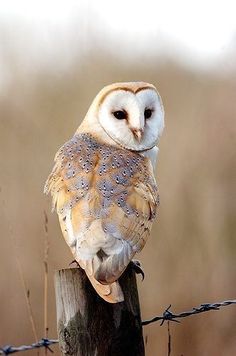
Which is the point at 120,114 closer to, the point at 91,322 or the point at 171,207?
the point at 91,322

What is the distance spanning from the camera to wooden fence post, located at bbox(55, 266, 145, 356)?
2490 millimetres

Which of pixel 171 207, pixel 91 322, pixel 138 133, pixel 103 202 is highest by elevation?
pixel 138 133

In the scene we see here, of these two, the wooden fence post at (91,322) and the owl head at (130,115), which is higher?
the owl head at (130,115)

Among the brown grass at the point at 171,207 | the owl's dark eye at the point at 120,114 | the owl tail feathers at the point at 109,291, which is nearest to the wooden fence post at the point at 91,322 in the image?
the owl tail feathers at the point at 109,291

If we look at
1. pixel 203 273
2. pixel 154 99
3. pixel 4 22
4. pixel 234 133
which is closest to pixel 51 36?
pixel 4 22

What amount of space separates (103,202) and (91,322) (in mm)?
605

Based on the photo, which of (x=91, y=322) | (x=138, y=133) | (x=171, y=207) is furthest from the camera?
(x=171, y=207)

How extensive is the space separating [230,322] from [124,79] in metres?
3.19

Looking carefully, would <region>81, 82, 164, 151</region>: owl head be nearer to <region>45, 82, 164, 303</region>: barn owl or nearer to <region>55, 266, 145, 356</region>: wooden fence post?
<region>45, 82, 164, 303</region>: barn owl

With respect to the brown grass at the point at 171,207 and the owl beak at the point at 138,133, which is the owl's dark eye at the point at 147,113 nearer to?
the owl beak at the point at 138,133

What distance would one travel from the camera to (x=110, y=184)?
314cm

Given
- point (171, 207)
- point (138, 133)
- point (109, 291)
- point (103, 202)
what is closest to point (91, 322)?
point (109, 291)

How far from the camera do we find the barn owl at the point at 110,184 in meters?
2.81

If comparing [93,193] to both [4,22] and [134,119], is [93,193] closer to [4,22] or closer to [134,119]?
[134,119]
